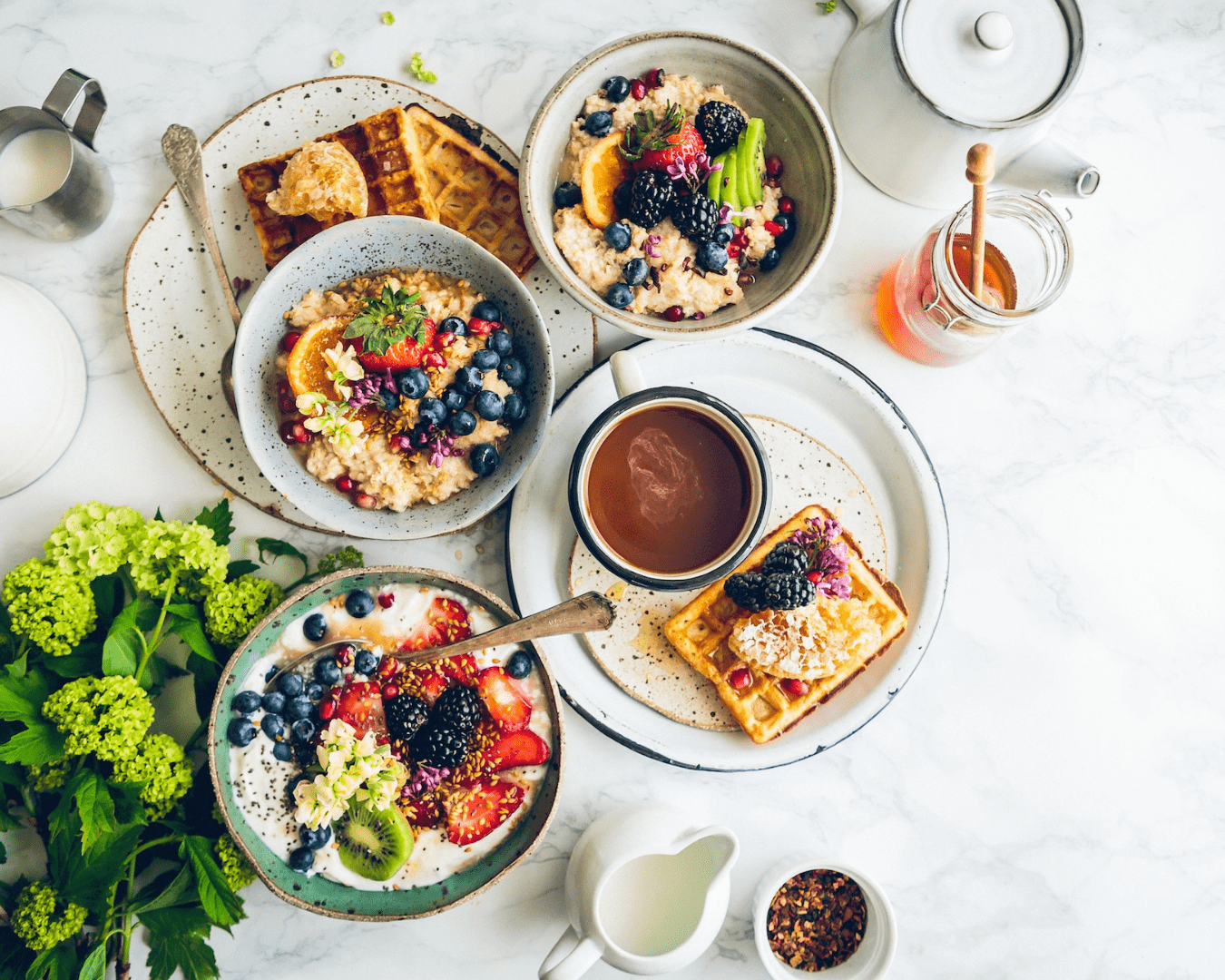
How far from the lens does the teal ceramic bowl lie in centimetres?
184

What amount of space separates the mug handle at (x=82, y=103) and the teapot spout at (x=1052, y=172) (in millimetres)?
2237

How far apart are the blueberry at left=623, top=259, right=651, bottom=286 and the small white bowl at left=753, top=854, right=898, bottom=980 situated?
4.86 ft

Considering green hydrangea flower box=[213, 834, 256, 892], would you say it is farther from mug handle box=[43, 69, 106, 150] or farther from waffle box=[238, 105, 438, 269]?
mug handle box=[43, 69, 106, 150]

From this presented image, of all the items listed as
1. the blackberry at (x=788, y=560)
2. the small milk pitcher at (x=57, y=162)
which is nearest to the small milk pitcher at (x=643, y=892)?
the blackberry at (x=788, y=560)

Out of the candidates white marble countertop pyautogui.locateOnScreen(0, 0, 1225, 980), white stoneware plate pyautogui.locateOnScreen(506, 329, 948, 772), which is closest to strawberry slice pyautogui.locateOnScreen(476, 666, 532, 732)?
white stoneware plate pyautogui.locateOnScreen(506, 329, 948, 772)

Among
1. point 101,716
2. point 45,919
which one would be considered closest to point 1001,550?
point 101,716

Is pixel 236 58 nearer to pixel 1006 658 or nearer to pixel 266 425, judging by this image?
pixel 266 425

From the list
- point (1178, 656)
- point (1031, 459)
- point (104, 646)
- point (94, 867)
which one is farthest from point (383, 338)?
point (1178, 656)

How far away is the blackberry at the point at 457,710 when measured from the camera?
74.0 inches

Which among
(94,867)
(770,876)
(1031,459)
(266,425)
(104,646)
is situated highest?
(266,425)

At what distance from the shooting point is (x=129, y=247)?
2.03 meters

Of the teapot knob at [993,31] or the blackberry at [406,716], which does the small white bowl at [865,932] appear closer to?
the blackberry at [406,716]

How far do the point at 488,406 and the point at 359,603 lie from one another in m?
0.57

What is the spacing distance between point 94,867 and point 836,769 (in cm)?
182
